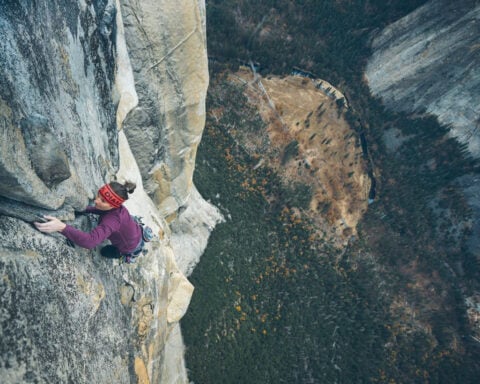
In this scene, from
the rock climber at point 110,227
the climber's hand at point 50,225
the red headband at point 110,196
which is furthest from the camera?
the red headband at point 110,196

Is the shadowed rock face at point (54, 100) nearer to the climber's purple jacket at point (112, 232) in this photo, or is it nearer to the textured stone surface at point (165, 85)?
the climber's purple jacket at point (112, 232)

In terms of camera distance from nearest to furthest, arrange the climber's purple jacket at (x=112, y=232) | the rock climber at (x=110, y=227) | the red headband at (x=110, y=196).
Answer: the rock climber at (x=110, y=227), the climber's purple jacket at (x=112, y=232), the red headband at (x=110, y=196)

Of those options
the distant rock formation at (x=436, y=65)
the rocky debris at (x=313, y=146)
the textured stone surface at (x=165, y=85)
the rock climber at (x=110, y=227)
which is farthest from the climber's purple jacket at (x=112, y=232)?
the distant rock formation at (x=436, y=65)

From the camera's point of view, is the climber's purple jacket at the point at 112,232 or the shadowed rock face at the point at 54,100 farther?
the climber's purple jacket at the point at 112,232

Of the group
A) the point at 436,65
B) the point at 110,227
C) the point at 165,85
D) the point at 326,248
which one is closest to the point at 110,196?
the point at 110,227

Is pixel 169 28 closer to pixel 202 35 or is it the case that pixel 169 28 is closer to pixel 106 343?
pixel 202 35

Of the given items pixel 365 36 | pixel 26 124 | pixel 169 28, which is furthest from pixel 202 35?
pixel 365 36
